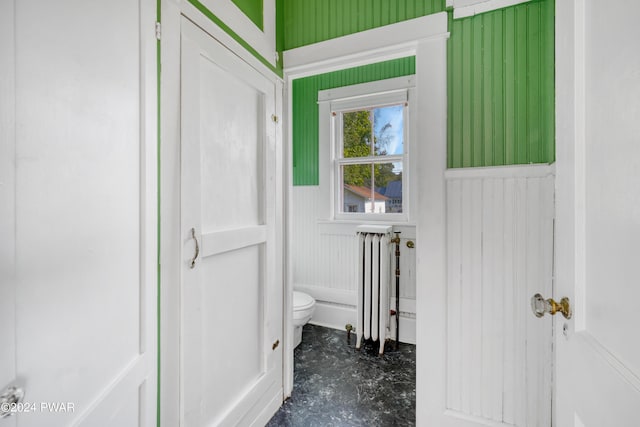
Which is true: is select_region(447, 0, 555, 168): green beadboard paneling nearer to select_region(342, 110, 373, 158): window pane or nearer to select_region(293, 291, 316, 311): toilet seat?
select_region(342, 110, 373, 158): window pane

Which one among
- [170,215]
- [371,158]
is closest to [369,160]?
[371,158]

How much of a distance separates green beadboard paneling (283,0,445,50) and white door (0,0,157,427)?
1072 millimetres

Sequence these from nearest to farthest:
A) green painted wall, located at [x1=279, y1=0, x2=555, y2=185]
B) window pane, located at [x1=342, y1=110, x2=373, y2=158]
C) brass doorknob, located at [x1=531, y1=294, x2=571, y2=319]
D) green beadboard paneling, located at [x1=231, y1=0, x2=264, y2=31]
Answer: brass doorknob, located at [x1=531, y1=294, x2=571, y2=319] → green painted wall, located at [x1=279, y1=0, x2=555, y2=185] → green beadboard paneling, located at [x1=231, y1=0, x2=264, y2=31] → window pane, located at [x1=342, y1=110, x2=373, y2=158]

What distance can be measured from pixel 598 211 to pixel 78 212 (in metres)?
1.12

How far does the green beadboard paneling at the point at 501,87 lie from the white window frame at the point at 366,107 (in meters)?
1.04

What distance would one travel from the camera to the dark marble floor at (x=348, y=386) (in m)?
1.67

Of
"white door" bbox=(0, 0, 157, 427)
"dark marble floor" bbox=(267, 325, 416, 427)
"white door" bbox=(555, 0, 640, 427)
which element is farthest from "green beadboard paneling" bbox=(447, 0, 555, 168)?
"dark marble floor" bbox=(267, 325, 416, 427)

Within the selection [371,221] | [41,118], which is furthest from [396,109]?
[41,118]

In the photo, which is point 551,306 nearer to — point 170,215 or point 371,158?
point 170,215

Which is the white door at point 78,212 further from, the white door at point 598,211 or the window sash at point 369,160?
the window sash at point 369,160

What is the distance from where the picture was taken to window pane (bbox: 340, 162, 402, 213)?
8.74ft

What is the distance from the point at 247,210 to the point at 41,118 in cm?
96

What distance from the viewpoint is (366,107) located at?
269cm

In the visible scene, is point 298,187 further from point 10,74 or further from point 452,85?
point 10,74
